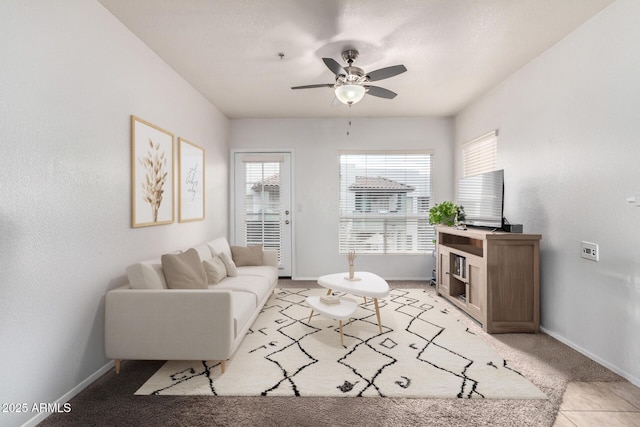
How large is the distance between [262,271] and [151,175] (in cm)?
166

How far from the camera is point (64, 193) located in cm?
198

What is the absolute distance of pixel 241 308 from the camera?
8.62 ft

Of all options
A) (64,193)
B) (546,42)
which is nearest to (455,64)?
(546,42)

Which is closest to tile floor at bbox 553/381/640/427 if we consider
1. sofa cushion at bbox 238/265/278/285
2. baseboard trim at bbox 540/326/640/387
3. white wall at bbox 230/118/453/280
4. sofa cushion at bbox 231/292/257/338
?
baseboard trim at bbox 540/326/640/387

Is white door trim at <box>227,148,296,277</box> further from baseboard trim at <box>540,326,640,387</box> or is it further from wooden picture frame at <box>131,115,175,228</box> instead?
baseboard trim at <box>540,326,640,387</box>

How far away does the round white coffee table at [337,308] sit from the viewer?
2.71m

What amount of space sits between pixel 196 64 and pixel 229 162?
7.09 ft

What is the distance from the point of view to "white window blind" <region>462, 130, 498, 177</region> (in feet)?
13.4

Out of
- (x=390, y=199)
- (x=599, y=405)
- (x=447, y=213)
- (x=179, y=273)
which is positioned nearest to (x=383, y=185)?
(x=390, y=199)

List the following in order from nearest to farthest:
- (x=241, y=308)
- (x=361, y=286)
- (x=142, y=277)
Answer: (x=142, y=277) → (x=241, y=308) → (x=361, y=286)

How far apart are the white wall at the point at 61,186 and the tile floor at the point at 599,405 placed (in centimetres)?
295

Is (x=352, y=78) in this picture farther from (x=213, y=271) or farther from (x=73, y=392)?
(x=73, y=392)

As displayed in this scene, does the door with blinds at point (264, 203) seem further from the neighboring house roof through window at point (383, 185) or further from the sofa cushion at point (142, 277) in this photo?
the sofa cushion at point (142, 277)

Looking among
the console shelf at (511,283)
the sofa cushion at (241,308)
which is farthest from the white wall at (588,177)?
the sofa cushion at (241,308)
